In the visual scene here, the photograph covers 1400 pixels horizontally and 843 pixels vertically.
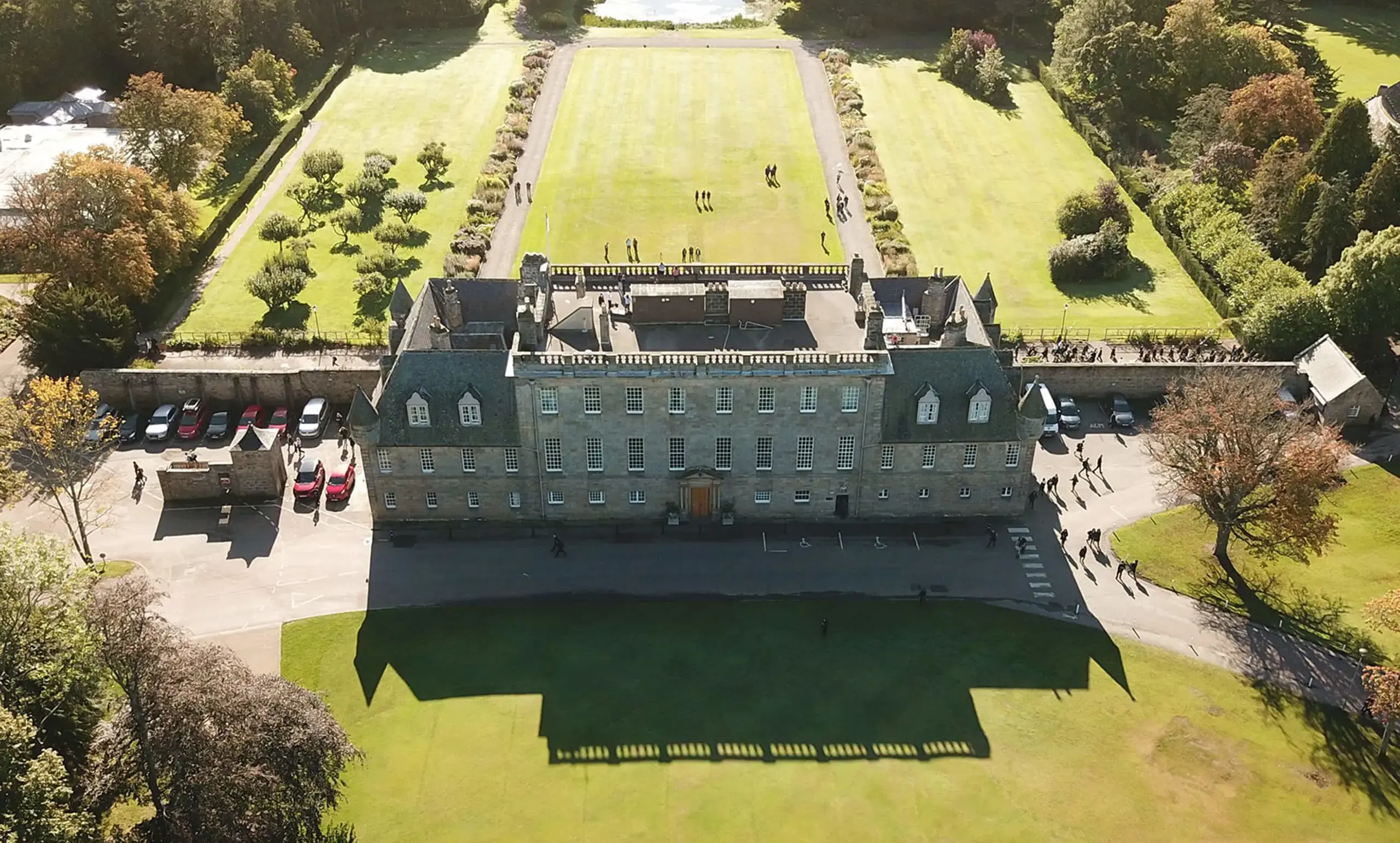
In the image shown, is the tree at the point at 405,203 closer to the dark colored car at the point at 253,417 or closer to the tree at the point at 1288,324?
the dark colored car at the point at 253,417

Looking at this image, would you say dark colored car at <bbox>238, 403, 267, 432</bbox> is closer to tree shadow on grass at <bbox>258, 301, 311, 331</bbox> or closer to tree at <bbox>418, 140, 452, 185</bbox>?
tree shadow on grass at <bbox>258, 301, 311, 331</bbox>

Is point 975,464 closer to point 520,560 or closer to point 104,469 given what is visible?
point 520,560

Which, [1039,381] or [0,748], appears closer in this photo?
[0,748]

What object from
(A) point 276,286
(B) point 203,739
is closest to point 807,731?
(B) point 203,739

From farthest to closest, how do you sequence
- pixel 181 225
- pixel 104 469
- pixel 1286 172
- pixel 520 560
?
pixel 1286 172
pixel 181 225
pixel 104 469
pixel 520 560

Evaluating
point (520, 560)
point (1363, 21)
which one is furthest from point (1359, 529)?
point (1363, 21)

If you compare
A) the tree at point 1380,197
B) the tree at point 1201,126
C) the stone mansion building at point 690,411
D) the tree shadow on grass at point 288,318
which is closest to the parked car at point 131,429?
the tree shadow on grass at point 288,318

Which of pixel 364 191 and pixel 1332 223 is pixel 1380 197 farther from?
pixel 364 191
